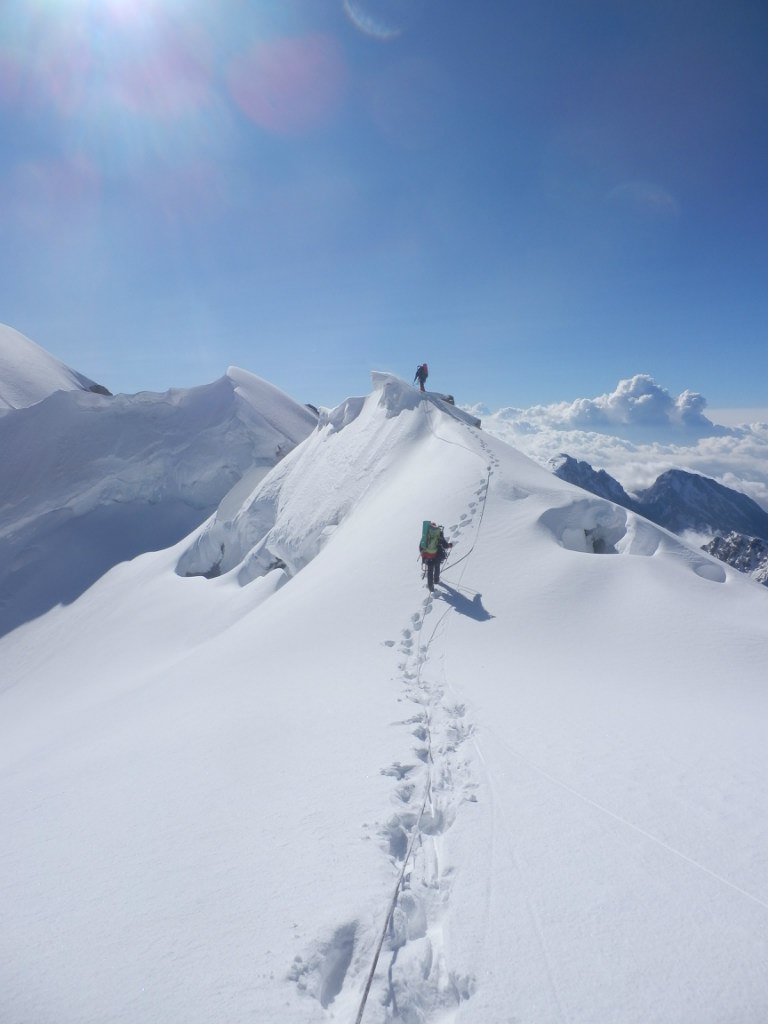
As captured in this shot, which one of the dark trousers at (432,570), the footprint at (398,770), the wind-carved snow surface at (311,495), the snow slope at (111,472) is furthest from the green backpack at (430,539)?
the snow slope at (111,472)

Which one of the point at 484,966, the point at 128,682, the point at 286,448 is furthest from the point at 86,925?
the point at 286,448

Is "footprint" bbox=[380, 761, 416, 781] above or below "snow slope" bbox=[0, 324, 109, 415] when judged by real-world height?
above

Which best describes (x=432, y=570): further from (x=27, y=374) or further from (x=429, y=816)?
(x=27, y=374)

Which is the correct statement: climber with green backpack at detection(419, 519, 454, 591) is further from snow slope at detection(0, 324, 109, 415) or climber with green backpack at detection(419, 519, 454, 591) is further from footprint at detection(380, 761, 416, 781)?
snow slope at detection(0, 324, 109, 415)

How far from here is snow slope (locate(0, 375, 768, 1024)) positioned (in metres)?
3.25

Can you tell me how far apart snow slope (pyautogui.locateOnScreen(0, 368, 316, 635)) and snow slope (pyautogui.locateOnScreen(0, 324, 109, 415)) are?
31.0 ft

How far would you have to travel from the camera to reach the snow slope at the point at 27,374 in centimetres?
5762

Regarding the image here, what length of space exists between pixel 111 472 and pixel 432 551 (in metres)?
38.6

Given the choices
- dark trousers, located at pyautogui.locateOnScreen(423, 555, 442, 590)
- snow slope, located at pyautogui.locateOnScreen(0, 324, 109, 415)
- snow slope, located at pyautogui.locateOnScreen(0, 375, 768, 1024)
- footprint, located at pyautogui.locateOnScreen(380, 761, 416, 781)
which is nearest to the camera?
snow slope, located at pyautogui.locateOnScreen(0, 375, 768, 1024)

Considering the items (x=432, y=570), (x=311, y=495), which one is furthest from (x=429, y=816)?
(x=311, y=495)

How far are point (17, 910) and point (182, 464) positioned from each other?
144 ft

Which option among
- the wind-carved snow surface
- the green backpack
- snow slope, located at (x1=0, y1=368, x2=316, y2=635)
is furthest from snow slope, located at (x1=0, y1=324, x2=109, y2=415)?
the green backpack

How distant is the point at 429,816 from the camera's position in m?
4.94

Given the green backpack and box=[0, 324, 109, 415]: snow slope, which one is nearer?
the green backpack
